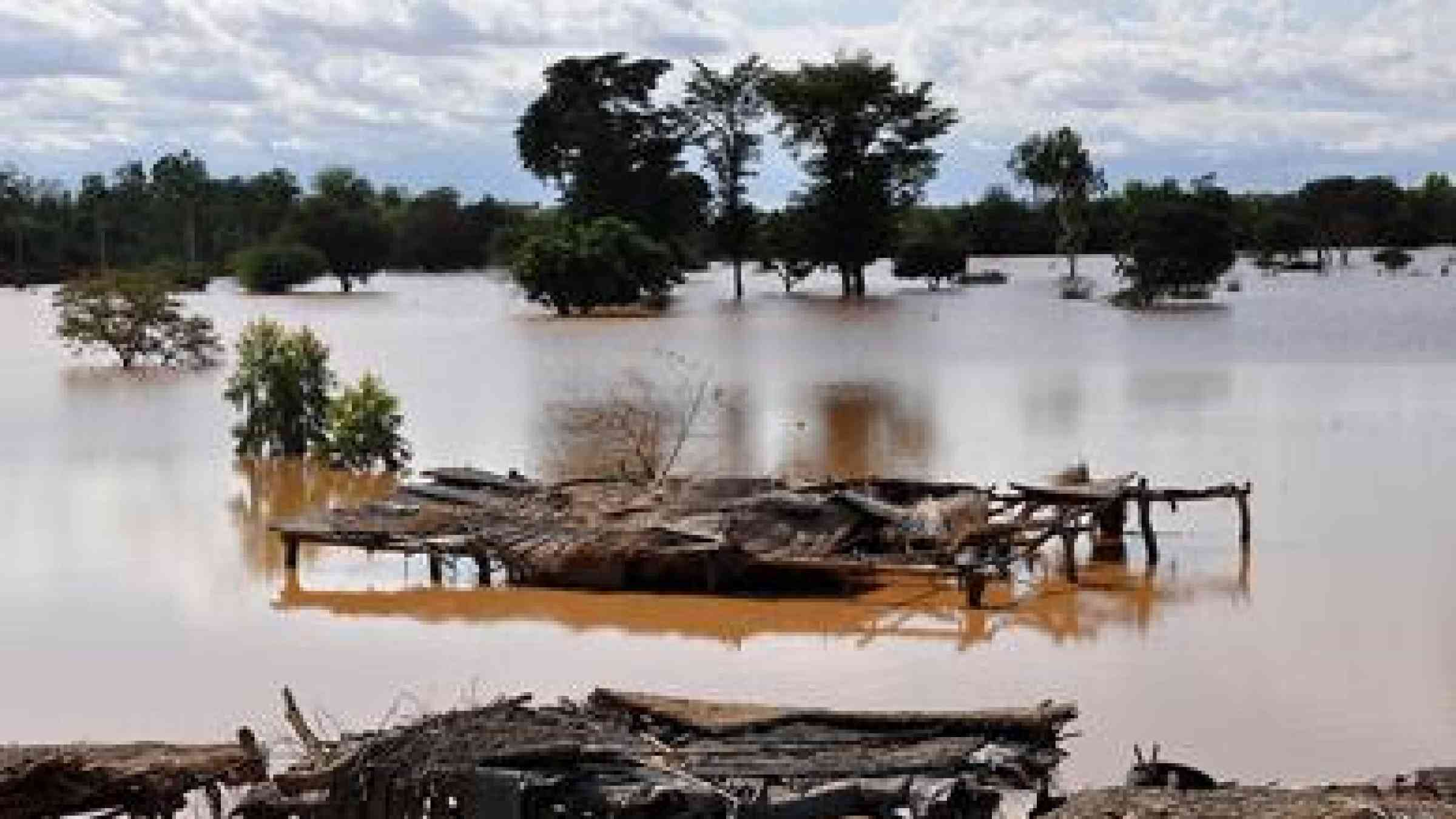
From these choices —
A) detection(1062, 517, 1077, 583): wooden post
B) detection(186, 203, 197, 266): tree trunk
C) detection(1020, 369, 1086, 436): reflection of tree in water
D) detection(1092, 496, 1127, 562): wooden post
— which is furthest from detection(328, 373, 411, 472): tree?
detection(186, 203, 197, 266): tree trunk

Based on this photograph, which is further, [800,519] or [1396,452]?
[1396,452]

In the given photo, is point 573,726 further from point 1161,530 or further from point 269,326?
point 269,326

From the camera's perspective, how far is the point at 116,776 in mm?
10320

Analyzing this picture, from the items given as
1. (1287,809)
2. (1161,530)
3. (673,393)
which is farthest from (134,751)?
(673,393)

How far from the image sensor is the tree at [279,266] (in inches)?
3595

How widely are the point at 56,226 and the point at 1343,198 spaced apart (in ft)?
238

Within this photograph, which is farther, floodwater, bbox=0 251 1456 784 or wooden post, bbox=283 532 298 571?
wooden post, bbox=283 532 298 571

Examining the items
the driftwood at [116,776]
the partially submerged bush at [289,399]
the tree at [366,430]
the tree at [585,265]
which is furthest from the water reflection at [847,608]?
the tree at [585,265]

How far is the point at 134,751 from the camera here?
10766mm

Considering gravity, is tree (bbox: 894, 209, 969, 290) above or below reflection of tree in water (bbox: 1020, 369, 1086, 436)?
above

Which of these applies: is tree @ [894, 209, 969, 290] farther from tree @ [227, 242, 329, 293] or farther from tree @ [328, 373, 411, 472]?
tree @ [328, 373, 411, 472]

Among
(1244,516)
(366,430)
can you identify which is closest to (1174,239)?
(366,430)

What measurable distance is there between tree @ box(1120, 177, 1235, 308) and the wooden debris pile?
5899 centimetres

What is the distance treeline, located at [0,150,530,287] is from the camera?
4094 inches
